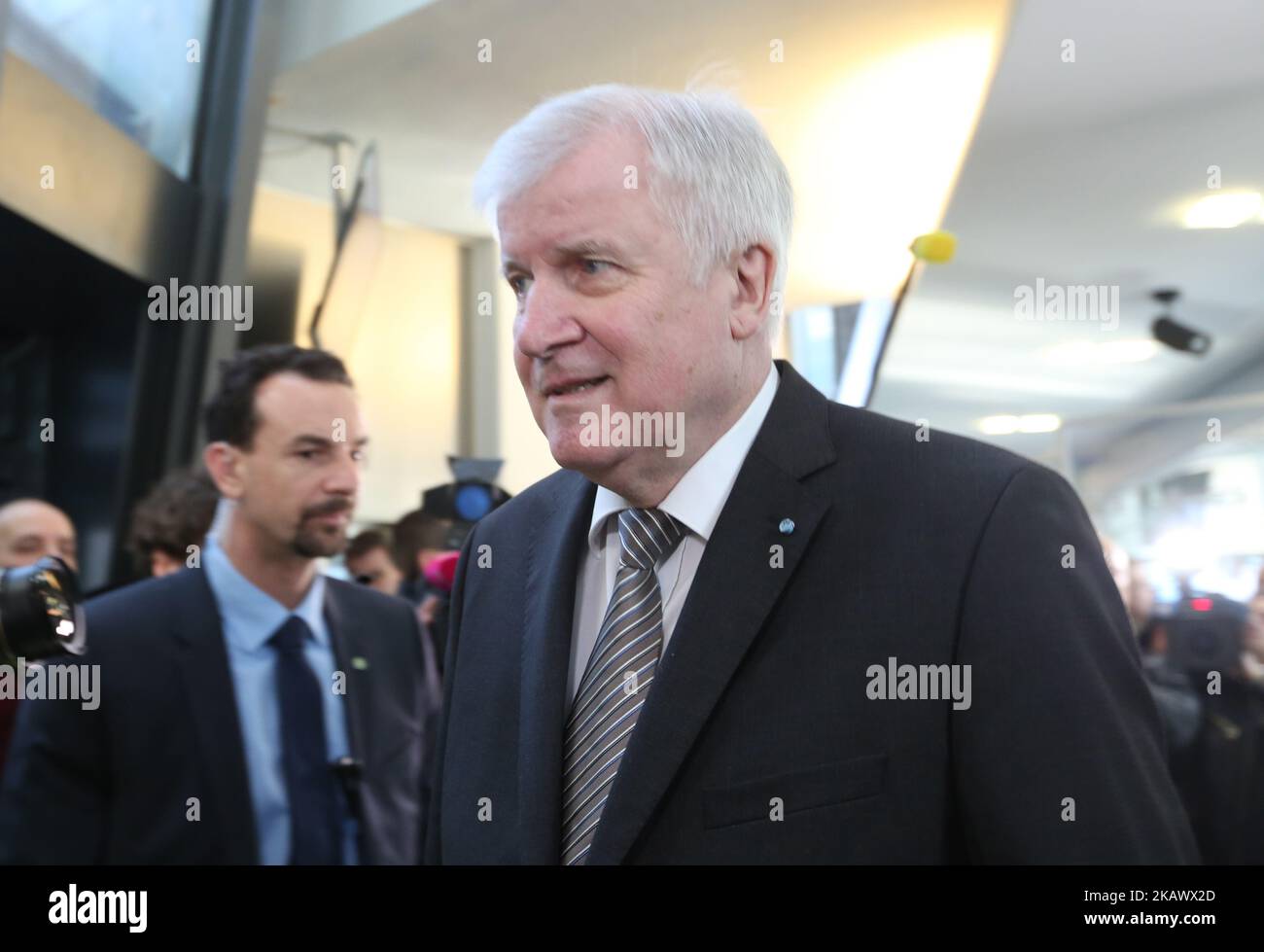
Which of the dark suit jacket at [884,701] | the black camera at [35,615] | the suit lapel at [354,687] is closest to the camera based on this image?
the dark suit jacket at [884,701]

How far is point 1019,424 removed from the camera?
26.5ft

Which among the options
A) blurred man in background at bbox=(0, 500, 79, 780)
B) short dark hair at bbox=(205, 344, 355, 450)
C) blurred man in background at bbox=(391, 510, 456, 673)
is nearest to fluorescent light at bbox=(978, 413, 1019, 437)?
blurred man in background at bbox=(391, 510, 456, 673)

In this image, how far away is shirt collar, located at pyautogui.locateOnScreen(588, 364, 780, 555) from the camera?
3.57 feet

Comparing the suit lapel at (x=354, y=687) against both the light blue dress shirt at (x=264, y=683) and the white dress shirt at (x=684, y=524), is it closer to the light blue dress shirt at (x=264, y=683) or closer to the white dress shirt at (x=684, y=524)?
the light blue dress shirt at (x=264, y=683)

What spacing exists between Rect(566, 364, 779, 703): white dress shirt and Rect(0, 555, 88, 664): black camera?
60 centimetres

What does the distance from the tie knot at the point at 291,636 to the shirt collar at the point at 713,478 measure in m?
1.00

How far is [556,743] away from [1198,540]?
5715 mm

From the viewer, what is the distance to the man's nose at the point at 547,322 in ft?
3.50

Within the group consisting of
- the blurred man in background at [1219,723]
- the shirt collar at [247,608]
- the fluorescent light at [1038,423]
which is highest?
the fluorescent light at [1038,423]

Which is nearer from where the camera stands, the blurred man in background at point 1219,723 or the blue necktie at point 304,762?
the blue necktie at point 304,762

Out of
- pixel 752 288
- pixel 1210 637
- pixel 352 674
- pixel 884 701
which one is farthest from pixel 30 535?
pixel 1210 637

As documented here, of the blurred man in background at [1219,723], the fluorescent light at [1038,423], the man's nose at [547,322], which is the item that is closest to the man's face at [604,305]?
the man's nose at [547,322]
